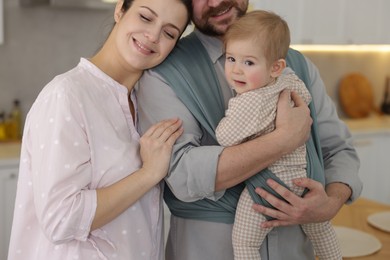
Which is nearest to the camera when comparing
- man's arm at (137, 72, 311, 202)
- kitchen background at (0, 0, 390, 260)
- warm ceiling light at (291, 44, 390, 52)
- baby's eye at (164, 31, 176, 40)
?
man's arm at (137, 72, 311, 202)

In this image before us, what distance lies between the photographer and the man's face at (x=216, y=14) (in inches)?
67.6

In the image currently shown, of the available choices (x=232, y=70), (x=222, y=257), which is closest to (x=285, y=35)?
(x=232, y=70)

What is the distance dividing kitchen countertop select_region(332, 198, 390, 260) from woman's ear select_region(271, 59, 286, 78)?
0.75m

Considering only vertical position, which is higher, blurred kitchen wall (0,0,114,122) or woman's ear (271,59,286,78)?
woman's ear (271,59,286,78)

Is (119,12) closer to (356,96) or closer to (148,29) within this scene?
(148,29)

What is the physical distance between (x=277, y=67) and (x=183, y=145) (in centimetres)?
34

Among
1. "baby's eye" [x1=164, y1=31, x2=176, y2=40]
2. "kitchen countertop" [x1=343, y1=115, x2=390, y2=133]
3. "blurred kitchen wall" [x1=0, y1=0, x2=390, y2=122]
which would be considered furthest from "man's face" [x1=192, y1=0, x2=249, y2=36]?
"kitchen countertop" [x1=343, y1=115, x2=390, y2=133]

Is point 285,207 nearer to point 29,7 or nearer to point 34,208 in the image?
point 34,208

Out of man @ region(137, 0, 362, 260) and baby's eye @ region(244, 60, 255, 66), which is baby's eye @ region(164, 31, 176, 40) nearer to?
man @ region(137, 0, 362, 260)

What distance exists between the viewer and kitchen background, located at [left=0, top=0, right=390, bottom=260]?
13.0ft

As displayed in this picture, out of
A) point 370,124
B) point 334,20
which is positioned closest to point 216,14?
point 334,20

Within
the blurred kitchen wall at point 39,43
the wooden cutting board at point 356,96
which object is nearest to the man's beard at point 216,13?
the blurred kitchen wall at point 39,43

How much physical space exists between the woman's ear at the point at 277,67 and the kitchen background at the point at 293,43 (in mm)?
2277

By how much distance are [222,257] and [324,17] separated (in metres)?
3.60
